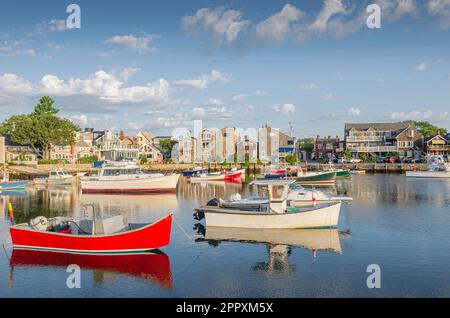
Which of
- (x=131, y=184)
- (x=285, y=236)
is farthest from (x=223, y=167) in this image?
(x=285, y=236)

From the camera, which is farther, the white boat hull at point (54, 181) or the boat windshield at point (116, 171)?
the white boat hull at point (54, 181)

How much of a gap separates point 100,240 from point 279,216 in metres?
10.1

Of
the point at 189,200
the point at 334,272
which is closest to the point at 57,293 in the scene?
the point at 334,272

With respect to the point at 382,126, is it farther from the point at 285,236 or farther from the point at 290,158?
the point at 285,236

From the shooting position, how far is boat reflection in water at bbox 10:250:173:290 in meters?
17.8

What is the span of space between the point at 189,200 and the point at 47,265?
82.0 ft

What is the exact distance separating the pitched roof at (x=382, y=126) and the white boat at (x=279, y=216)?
9249 cm

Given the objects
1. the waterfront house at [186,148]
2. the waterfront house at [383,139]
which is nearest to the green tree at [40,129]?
the waterfront house at [186,148]

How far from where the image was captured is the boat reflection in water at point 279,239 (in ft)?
68.2

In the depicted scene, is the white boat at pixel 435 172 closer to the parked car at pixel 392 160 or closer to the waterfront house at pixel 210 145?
the parked car at pixel 392 160

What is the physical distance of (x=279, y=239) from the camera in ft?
76.6

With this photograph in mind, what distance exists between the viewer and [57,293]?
15.7 m

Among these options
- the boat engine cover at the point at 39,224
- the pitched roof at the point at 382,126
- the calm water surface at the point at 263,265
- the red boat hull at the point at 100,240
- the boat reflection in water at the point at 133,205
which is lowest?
the calm water surface at the point at 263,265
